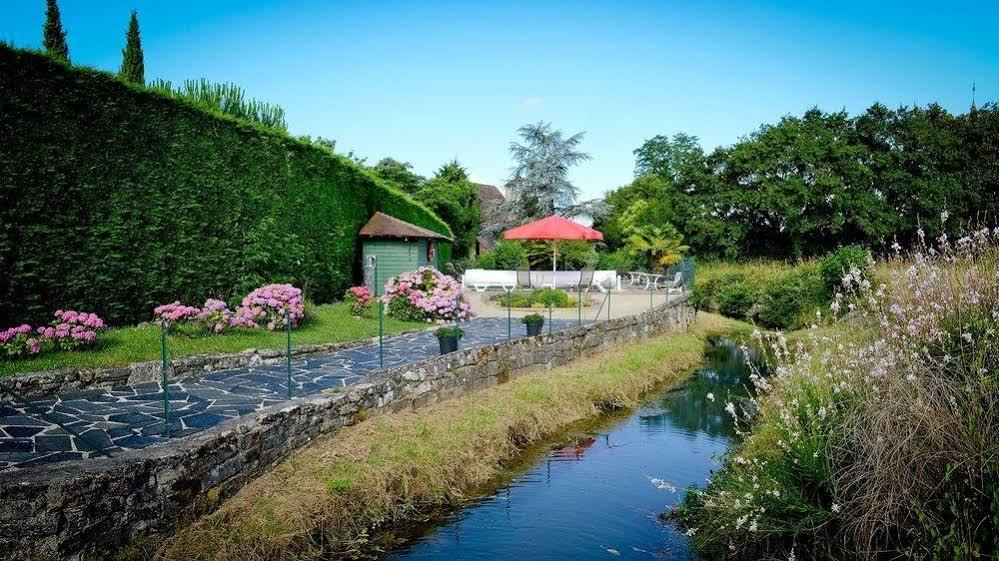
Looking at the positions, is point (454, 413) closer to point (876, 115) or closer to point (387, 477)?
point (387, 477)

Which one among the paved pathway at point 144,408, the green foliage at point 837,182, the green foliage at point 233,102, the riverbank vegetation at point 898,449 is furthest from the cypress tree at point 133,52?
the green foliage at point 837,182

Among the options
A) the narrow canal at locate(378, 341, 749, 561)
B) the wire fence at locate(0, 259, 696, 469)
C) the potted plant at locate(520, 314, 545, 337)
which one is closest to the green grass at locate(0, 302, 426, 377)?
the wire fence at locate(0, 259, 696, 469)

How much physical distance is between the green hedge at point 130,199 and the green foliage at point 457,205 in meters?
16.2

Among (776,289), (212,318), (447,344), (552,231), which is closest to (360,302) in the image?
(212,318)

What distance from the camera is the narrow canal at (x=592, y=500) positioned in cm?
558

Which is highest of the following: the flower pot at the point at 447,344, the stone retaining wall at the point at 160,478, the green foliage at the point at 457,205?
the green foliage at the point at 457,205

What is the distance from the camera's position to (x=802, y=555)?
4574 mm

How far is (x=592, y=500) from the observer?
6.75 meters

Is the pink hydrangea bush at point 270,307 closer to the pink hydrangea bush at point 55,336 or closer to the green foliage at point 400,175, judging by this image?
the pink hydrangea bush at point 55,336

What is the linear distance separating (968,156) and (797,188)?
22.0 feet

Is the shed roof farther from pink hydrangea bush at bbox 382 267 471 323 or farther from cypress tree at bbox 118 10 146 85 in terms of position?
cypress tree at bbox 118 10 146 85

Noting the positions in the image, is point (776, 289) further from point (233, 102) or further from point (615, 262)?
point (233, 102)

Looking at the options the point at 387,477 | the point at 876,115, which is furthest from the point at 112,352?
the point at 876,115

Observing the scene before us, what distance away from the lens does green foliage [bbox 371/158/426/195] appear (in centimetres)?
3344
